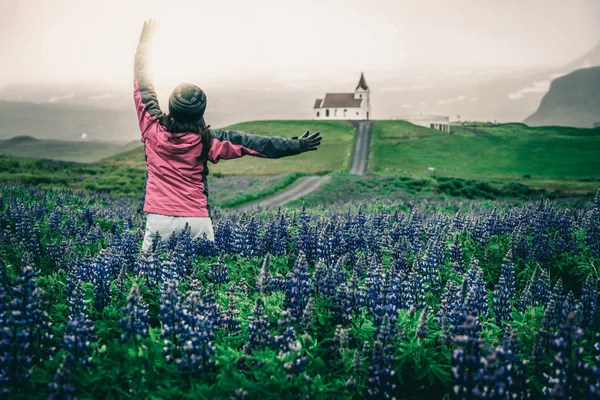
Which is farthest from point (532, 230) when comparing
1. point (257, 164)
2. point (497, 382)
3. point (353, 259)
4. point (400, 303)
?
point (257, 164)

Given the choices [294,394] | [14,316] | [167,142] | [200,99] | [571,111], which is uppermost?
[571,111]

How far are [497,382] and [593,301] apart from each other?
258 cm

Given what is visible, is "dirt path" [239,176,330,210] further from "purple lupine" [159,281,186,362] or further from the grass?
"purple lupine" [159,281,186,362]

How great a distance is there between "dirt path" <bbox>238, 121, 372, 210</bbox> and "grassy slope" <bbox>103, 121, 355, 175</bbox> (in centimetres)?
130

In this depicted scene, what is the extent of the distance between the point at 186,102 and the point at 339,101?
351 ft

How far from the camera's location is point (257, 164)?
207 feet

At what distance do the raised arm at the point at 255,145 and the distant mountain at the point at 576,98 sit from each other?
37546 mm

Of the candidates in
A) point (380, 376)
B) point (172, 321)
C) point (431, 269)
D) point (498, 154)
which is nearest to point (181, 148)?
point (172, 321)

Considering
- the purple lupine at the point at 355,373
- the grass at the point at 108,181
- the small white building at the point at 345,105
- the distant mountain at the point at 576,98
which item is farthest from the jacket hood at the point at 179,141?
the small white building at the point at 345,105

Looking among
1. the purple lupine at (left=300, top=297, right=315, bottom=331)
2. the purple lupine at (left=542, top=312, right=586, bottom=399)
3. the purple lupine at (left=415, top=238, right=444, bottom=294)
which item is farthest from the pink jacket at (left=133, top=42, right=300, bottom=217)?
the purple lupine at (left=542, top=312, right=586, bottom=399)

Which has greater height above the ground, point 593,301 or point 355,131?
point 355,131

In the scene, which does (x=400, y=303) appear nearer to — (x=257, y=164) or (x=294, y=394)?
(x=294, y=394)

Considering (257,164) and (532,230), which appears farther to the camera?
(257,164)

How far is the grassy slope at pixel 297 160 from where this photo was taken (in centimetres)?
5767
